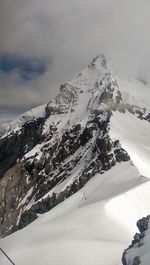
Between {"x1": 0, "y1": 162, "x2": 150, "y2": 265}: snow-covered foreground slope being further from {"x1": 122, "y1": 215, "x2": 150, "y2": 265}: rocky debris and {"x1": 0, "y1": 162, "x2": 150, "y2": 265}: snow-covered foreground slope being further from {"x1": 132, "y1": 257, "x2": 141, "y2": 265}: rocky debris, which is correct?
{"x1": 132, "y1": 257, "x2": 141, "y2": 265}: rocky debris

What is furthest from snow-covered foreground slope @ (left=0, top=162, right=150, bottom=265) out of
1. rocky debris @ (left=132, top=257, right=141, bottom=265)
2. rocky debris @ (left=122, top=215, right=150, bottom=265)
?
rocky debris @ (left=132, top=257, right=141, bottom=265)

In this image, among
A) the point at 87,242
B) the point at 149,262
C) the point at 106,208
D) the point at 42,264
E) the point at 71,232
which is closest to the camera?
the point at 149,262

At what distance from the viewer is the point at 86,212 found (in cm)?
13938

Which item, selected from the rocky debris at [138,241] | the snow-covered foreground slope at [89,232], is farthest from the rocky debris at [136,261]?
the snow-covered foreground slope at [89,232]

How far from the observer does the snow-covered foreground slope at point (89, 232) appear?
10525cm

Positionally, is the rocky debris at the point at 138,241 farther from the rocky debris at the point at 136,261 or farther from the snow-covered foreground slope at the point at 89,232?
the snow-covered foreground slope at the point at 89,232

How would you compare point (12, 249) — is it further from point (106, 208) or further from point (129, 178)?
point (129, 178)

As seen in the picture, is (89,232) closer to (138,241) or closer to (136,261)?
(138,241)

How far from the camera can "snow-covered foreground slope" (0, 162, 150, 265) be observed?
10525cm

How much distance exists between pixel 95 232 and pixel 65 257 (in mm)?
17913

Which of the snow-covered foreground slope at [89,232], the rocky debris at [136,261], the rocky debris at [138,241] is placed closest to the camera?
the rocky debris at [136,261]

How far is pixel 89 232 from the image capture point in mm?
122312

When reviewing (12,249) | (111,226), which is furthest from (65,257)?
(111,226)

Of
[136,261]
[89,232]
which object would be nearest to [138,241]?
[136,261]
